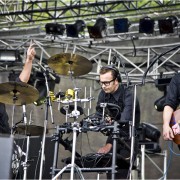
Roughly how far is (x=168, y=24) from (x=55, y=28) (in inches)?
94.1

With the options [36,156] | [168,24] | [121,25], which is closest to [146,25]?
[168,24]

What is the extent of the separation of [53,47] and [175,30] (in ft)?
9.51

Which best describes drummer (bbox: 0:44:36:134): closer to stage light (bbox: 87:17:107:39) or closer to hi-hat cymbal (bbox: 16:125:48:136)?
hi-hat cymbal (bbox: 16:125:48:136)

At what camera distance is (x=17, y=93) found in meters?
6.75

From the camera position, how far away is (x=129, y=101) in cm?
627

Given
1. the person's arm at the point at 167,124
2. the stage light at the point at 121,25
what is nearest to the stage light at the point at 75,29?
the stage light at the point at 121,25

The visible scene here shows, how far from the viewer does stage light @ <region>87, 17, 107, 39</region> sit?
11.0m

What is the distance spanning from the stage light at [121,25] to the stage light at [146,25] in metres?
0.37

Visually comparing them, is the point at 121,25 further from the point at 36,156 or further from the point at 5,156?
the point at 5,156

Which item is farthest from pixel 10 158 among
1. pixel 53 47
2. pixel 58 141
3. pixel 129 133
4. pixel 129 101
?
pixel 53 47

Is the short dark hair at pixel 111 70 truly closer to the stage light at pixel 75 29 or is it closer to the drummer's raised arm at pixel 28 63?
the drummer's raised arm at pixel 28 63

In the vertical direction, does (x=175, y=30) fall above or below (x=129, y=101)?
above

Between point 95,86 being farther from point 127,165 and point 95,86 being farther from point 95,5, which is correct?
point 127,165

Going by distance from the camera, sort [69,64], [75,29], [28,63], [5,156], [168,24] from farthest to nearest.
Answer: [75,29] → [168,24] → [69,64] → [28,63] → [5,156]
